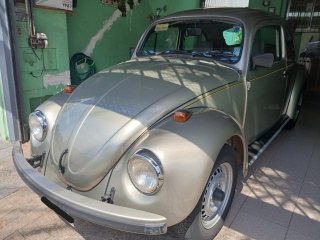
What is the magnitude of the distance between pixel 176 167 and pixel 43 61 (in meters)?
3.08

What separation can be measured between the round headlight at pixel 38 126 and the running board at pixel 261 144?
190 cm

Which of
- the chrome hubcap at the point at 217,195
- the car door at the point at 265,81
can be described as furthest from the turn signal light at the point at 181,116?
the car door at the point at 265,81

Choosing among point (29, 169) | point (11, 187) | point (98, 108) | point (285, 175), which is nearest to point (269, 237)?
point (285, 175)

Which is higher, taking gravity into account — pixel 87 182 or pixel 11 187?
pixel 87 182

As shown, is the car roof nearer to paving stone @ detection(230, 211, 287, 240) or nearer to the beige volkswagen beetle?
the beige volkswagen beetle

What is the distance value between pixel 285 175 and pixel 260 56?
1427 millimetres

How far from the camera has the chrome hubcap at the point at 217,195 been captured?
83.7 inches

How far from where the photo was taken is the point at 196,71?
2607 mm

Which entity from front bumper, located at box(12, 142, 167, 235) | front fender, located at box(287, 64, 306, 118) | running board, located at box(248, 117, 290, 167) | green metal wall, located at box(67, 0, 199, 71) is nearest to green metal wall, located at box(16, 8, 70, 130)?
green metal wall, located at box(67, 0, 199, 71)

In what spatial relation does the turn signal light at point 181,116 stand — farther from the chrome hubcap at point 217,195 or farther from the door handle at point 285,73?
the door handle at point 285,73

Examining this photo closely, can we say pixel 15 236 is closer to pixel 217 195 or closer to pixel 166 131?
pixel 166 131

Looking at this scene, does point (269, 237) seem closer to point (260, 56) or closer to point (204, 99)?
point (204, 99)

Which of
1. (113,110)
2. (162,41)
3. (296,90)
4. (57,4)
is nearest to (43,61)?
(57,4)

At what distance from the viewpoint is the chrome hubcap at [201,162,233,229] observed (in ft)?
6.98
